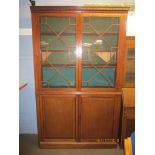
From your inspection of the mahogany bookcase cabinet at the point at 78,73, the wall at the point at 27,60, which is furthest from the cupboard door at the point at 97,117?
the wall at the point at 27,60

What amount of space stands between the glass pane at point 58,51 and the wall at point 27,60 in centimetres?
48

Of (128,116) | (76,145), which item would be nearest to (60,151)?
(76,145)

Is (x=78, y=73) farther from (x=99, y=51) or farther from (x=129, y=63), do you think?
(x=129, y=63)

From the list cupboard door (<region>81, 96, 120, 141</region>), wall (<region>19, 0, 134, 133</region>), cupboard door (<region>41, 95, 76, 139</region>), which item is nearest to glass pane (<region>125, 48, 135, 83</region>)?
wall (<region>19, 0, 134, 133</region>)

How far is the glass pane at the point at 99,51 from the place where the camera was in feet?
6.77

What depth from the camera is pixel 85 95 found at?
218 cm

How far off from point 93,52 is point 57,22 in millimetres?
610

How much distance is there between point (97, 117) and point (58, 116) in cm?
55

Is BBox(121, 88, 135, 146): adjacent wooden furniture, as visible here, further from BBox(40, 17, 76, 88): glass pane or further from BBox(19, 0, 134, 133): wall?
BBox(19, 0, 134, 133): wall

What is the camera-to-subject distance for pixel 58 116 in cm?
226

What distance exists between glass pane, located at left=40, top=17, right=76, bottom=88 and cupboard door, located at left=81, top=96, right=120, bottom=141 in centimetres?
37

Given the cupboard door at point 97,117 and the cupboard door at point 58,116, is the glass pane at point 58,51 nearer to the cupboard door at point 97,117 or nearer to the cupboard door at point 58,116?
the cupboard door at point 58,116
